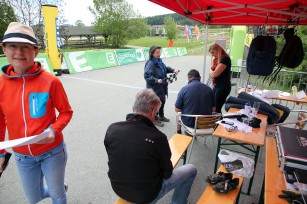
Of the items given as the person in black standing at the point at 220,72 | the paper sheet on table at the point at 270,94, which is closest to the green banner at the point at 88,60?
the person in black standing at the point at 220,72

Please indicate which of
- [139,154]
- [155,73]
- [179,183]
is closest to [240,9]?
[155,73]

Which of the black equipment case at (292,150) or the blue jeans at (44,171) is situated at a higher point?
the black equipment case at (292,150)

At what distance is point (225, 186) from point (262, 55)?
314cm

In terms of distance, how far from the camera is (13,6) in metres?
22.1

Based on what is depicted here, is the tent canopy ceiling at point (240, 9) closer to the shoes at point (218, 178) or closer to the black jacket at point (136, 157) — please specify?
the black jacket at point (136, 157)

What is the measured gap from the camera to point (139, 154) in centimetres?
163

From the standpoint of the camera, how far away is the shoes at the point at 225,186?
2057mm

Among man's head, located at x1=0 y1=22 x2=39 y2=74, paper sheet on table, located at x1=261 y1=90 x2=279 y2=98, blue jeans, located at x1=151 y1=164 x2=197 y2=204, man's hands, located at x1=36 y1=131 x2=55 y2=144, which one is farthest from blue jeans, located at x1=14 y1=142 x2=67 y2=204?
paper sheet on table, located at x1=261 y1=90 x2=279 y2=98

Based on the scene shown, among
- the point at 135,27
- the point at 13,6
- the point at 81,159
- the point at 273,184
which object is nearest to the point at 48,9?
the point at 81,159

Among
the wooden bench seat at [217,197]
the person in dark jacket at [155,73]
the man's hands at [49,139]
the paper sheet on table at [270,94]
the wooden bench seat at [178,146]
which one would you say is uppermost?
the person in dark jacket at [155,73]

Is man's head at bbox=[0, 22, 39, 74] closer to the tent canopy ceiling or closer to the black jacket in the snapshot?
the black jacket

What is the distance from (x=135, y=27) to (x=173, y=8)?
3757cm

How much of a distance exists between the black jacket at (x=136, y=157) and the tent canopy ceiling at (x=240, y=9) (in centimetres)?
196

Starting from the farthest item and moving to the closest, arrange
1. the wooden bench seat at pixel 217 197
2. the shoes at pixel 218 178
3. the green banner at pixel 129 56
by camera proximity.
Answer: the green banner at pixel 129 56 → the shoes at pixel 218 178 → the wooden bench seat at pixel 217 197
